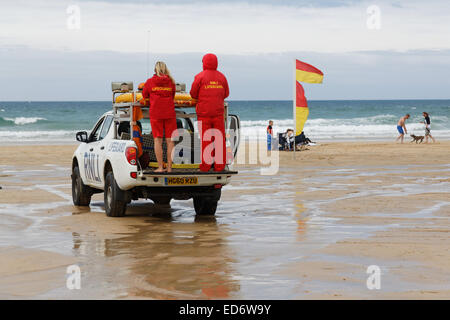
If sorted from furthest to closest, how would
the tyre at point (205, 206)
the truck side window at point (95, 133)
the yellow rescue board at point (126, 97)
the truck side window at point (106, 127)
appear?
the truck side window at point (95, 133)
the truck side window at point (106, 127)
the tyre at point (205, 206)
the yellow rescue board at point (126, 97)

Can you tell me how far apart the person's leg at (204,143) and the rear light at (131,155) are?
1024 millimetres

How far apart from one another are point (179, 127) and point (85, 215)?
2141 mm

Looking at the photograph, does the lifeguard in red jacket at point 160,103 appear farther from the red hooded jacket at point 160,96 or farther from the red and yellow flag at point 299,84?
the red and yellow flag at point 299,84

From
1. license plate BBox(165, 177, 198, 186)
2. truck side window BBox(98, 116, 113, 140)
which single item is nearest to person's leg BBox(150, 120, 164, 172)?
license plate BBox(165, 177, 198, 186)

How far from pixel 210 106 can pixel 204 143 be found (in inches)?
22.5

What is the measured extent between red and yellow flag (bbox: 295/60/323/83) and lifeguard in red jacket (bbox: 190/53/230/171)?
41.5ft

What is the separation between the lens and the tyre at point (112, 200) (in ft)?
39.3

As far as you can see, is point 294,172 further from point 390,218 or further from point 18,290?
point 18,290

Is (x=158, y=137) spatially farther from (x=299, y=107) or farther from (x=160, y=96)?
(x=299, y=107)

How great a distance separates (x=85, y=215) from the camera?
12477 millimetres

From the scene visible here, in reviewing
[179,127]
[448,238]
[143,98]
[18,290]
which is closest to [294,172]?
[179,127]

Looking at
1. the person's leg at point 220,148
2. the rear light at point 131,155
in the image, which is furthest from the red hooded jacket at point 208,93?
the rear light at point 131,155
